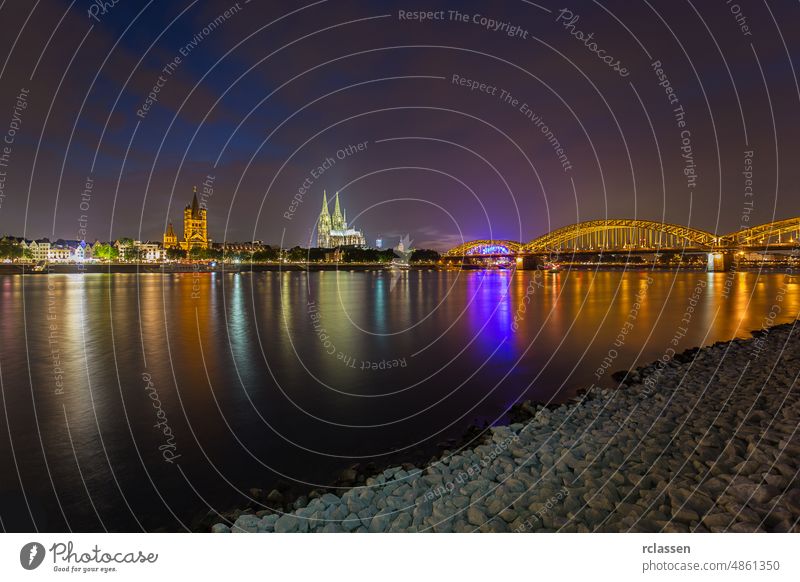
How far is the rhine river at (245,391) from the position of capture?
7.48 meters

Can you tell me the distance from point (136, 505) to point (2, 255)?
162 meters

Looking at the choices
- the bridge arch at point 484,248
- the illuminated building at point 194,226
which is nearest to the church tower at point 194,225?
the illuminated building at point 194,226

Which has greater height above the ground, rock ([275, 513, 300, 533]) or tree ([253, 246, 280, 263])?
tree ([253, 246, 280, 263])

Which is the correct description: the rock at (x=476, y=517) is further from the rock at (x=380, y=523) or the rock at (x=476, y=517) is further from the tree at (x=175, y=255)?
the tree at (x=175, y=255)

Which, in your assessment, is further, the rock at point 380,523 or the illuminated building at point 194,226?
the illuminated building at point 194,226

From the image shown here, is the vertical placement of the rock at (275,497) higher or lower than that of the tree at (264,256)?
lower

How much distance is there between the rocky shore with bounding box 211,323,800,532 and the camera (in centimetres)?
479

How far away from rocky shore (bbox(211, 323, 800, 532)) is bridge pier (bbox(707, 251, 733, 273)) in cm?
11152

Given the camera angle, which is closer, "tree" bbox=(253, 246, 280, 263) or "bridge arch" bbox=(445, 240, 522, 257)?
"bridge arch" bbox=(445, 240, 522, 257)

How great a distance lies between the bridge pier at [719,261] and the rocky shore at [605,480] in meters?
112

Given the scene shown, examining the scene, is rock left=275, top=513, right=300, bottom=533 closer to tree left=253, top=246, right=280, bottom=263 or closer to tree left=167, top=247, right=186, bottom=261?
tree left=167, top=247, right=186, bottom=261

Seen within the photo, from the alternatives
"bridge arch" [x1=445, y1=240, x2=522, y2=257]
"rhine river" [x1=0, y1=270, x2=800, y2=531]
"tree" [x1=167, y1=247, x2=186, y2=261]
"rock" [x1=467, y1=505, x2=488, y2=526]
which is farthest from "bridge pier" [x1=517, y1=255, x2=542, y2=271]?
"rock" [x1=467, y1=505, x2=488, y2=526]

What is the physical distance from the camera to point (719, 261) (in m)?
102

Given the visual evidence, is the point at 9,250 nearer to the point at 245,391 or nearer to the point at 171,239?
the point at 171,239
